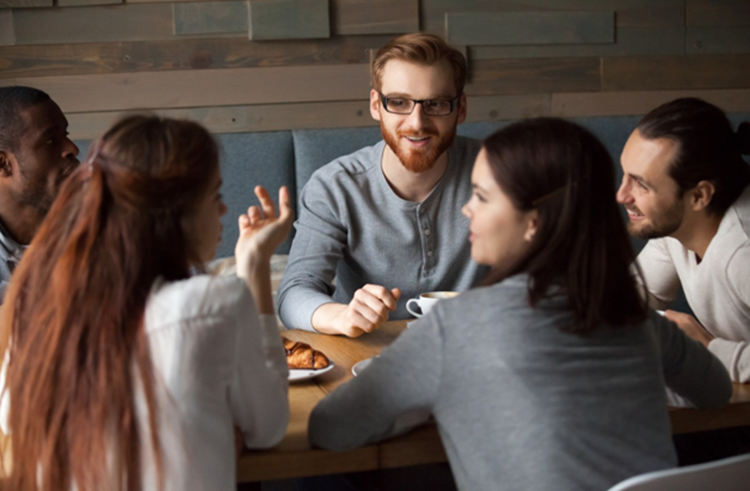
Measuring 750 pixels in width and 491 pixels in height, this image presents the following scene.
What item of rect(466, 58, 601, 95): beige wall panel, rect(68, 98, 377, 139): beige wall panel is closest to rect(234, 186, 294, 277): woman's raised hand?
rect(68, 98, 377, 139): beige wall panel

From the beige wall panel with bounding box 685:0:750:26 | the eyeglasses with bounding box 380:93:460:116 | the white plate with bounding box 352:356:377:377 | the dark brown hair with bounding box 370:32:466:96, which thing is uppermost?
the beige wall panel with bounding box 685:0:750:26

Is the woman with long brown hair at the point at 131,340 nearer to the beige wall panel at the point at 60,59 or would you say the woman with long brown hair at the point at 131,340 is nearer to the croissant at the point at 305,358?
the croissant at the point at 305,358

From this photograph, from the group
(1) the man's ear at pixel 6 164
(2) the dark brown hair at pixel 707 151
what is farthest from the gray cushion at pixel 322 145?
(2) the dark brown hair at pixel 707 151

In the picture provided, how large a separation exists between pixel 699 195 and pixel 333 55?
1.63 meters

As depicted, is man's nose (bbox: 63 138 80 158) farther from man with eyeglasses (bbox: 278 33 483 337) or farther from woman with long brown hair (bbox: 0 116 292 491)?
woman with long brown hair (bbox: 0 116 292 491)

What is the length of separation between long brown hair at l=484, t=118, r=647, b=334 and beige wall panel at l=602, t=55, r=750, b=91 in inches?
87.3

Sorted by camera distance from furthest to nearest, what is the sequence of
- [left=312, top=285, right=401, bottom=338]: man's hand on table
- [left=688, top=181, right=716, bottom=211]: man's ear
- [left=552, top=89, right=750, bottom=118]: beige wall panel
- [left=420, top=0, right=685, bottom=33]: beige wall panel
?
[left=552, top=89, right=750, bottom=118]: beige wall panel, [left=420, top=0, right=685, bottom=33]: beige wall panel, [left=688, top=181, right=716, bottom=211]: man's ear, [left=312, top=285, right=401, bottom=338]: man's hand on table

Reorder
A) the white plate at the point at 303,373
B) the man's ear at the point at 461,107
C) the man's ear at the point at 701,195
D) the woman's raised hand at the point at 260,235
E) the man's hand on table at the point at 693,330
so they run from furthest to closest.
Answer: the man's ear at the point at 461,107
the man's ear at the point at 701,195
the man's hand on table at the point at 693,330
the white plate at the point at 303,373
the woman's raised hand at the point at 260,235

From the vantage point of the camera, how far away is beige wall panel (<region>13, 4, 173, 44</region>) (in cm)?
282

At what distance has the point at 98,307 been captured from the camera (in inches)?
39.6

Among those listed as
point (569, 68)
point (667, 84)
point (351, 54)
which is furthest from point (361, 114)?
point (667, 84)

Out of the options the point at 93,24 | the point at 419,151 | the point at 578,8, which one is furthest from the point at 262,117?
the point at 578,8

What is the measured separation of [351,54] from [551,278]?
6.84ft

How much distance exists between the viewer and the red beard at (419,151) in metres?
2.14
